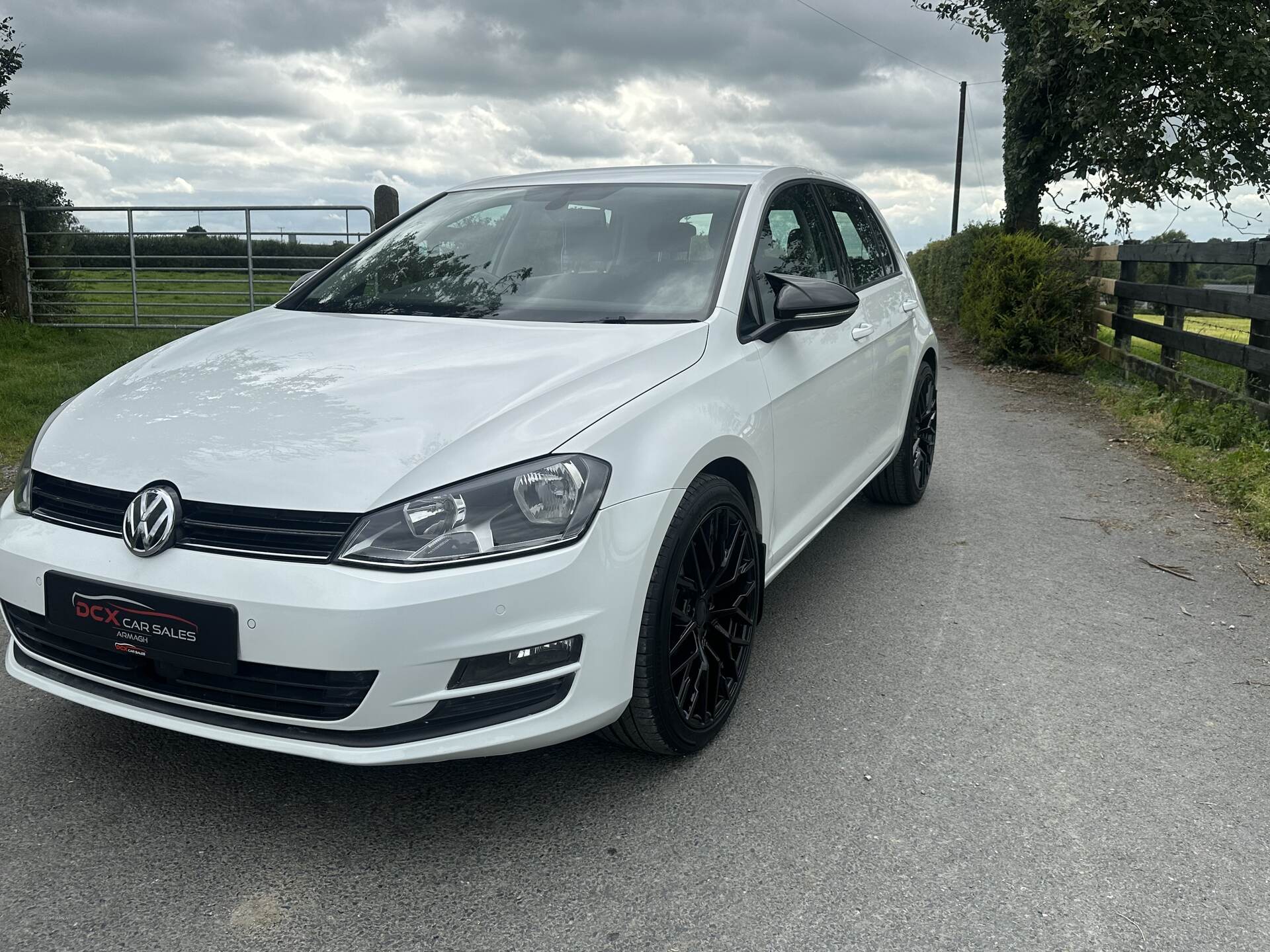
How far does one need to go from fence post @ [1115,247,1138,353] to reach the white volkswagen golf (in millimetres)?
8403

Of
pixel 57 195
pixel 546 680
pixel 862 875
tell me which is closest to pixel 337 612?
pixel 546 680

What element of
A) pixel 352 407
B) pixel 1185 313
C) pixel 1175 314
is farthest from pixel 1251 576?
pixel 1175 314

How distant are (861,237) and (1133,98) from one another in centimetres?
1160

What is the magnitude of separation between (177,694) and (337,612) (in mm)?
540

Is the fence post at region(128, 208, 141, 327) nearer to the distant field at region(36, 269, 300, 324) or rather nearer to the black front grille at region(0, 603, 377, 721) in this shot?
the distant field at region(36, 269, 300, 324)

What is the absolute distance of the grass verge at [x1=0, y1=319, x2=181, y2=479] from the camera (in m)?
6.94

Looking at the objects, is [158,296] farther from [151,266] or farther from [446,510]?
[446,510]

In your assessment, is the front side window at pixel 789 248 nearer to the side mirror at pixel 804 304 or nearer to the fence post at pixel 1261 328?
the side mirror at pixel 804 304

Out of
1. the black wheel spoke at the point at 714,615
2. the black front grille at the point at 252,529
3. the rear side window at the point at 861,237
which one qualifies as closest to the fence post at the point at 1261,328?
the rear side window at the point at 861,237

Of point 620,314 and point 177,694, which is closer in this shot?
point 177,694

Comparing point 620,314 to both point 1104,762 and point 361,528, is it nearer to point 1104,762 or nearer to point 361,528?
point 361,528

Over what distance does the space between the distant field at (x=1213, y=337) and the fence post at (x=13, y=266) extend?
479 inches

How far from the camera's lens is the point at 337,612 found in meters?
2.25

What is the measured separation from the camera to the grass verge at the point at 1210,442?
19.6 ft
